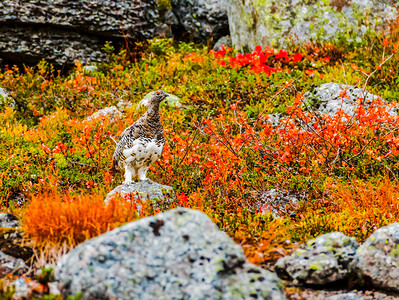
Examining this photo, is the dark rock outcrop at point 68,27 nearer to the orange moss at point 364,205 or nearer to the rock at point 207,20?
the rock at point 207,20

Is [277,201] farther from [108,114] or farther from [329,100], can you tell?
[108,114]

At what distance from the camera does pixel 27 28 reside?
12844 mm

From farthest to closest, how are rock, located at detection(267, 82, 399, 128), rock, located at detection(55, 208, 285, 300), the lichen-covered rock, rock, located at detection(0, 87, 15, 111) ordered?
rock, located at detection(0, 87, 15, 111) < rock, located at detection(267, 82, 399, 128) < the lichen-covered rock < rock, located at detection(55, 208, 285, 300)

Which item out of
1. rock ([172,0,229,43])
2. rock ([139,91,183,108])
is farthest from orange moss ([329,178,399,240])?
rock ([172,0,229,43])

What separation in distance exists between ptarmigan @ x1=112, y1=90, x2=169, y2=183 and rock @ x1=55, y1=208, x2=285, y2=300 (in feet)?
8.04

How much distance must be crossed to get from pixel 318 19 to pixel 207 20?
14.6 feet

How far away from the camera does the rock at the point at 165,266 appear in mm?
3395

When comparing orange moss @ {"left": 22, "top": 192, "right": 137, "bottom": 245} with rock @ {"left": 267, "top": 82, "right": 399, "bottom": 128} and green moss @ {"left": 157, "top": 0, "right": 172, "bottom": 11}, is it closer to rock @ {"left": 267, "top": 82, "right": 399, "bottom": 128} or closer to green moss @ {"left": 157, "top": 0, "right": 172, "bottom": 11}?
rock @ {"left": 267, "top": 82, "right": 399, "bottom": 128}

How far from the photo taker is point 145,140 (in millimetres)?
6184

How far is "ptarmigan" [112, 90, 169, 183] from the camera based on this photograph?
620cm

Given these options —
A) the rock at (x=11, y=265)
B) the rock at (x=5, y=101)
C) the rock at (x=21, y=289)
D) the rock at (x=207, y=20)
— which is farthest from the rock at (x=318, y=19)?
the rock at (x=21, y=289)

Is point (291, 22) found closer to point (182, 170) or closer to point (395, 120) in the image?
point (395, 120)

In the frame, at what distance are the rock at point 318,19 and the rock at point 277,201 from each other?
263 inches

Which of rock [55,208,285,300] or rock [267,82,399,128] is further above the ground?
rock [55,208,285,300]
